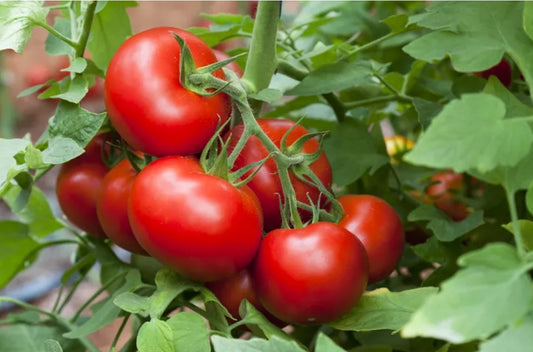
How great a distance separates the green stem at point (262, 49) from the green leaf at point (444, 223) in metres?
0.12

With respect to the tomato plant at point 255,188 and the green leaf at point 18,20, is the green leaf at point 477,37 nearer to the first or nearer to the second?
the tomato plant at point 255,188

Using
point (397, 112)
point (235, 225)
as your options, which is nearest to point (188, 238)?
point (235, 225)

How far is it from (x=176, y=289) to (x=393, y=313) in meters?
0.11

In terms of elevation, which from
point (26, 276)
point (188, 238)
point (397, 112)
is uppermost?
point (188, 238)

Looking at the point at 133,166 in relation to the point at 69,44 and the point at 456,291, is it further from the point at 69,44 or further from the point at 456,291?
the point at 456,291

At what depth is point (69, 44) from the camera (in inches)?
16.9

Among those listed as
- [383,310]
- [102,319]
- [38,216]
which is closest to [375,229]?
[383,310]

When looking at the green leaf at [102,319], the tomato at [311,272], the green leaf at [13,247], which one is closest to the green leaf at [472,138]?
the tomato at [311,272]

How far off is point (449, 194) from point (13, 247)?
1.16 feet

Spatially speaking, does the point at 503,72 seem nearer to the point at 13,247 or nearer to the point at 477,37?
the point at 477,37

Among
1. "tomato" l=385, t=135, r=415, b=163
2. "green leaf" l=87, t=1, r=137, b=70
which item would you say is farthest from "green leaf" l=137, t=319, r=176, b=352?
"tomato" l=385, t=135, r=415, b=163

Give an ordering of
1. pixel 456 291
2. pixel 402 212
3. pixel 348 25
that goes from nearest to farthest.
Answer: pixel 456 291, pixel 402 212, pixel 348 25

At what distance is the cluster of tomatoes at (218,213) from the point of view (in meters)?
0.35

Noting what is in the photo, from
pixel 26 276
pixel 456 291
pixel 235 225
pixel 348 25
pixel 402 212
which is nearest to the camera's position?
pixel 456 291
